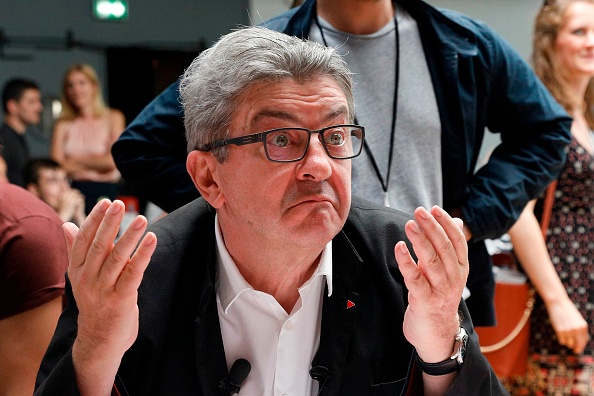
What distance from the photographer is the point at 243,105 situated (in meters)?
1.88

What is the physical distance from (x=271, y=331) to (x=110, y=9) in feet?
20.1

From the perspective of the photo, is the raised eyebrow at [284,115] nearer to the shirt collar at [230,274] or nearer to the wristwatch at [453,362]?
the shirt collar at [230,274]

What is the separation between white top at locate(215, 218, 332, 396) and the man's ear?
11 cm

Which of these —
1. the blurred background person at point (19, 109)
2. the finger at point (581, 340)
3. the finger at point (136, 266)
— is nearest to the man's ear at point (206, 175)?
the finger at point (136, 266)

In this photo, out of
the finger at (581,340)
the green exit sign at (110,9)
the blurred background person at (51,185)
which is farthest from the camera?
the green exit sign at (110,9)

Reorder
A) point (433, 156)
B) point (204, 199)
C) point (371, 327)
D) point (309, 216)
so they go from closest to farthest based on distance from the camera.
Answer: point (309, 216) → point (371, 327) → point (204, 199) → point (433, 156)

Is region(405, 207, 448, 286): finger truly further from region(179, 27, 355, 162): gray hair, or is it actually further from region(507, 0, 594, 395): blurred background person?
region(507, 0, 594, 395): blurred background person

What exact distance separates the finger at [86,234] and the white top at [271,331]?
1.42 ft

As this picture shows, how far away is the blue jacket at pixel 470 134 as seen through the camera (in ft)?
8.13

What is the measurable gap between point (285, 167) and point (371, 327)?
417 millimetres

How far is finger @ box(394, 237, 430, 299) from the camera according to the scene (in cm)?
162

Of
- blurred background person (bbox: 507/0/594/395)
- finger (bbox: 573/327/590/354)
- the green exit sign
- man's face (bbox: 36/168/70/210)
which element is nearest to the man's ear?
blurred background person (bbox: 507/0/594/395)

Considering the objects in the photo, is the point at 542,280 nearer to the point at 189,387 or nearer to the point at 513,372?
the point at 513,372

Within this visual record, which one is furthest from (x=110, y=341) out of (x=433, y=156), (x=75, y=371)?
(x=433, y=156)
